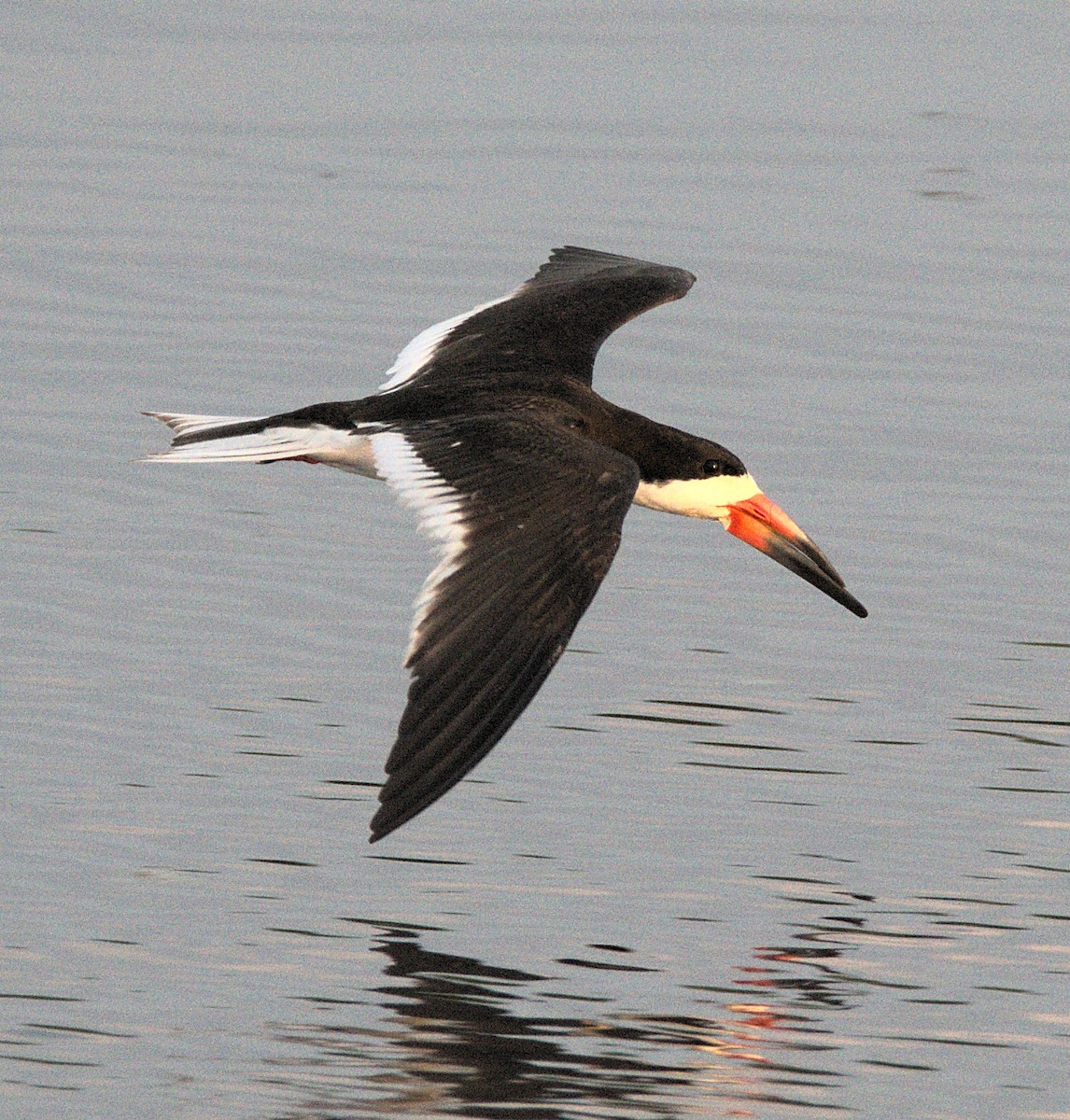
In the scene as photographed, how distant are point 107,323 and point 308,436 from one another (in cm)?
400

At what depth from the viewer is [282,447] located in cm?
759

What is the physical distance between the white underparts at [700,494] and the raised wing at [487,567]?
86cm

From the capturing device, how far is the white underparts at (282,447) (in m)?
7.54

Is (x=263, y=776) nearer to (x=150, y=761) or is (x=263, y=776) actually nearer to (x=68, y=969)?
(x=150, y=761)

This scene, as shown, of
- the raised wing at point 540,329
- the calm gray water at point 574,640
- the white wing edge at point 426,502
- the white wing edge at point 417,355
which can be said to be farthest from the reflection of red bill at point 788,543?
the white wing edge at point 426,502

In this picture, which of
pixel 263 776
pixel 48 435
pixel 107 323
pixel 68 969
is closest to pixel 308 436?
pixel 263 776

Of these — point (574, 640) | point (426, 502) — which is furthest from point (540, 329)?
point (426, 502)

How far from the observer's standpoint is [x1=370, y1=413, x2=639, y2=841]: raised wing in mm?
6094

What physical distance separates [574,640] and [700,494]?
610 millimetres

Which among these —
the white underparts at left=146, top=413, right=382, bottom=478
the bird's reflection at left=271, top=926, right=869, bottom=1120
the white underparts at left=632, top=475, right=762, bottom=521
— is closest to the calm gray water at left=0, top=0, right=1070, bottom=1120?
the bird's reflection at left=271, top=926, right=869, bottom=1120

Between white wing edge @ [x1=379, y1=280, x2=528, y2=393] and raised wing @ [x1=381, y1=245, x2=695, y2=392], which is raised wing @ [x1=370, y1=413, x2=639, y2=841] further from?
white wing edge @ [x1=379, y1=280, x2=528, y2=393]

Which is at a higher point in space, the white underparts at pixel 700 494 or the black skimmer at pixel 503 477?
the black skimmer at pixel 503 477

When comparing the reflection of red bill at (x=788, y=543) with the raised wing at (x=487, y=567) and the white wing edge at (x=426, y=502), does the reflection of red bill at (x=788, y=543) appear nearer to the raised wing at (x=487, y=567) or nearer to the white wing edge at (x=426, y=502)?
the raised wing at (x=487, y=567)

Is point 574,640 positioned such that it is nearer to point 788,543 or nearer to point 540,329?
point 788,543
